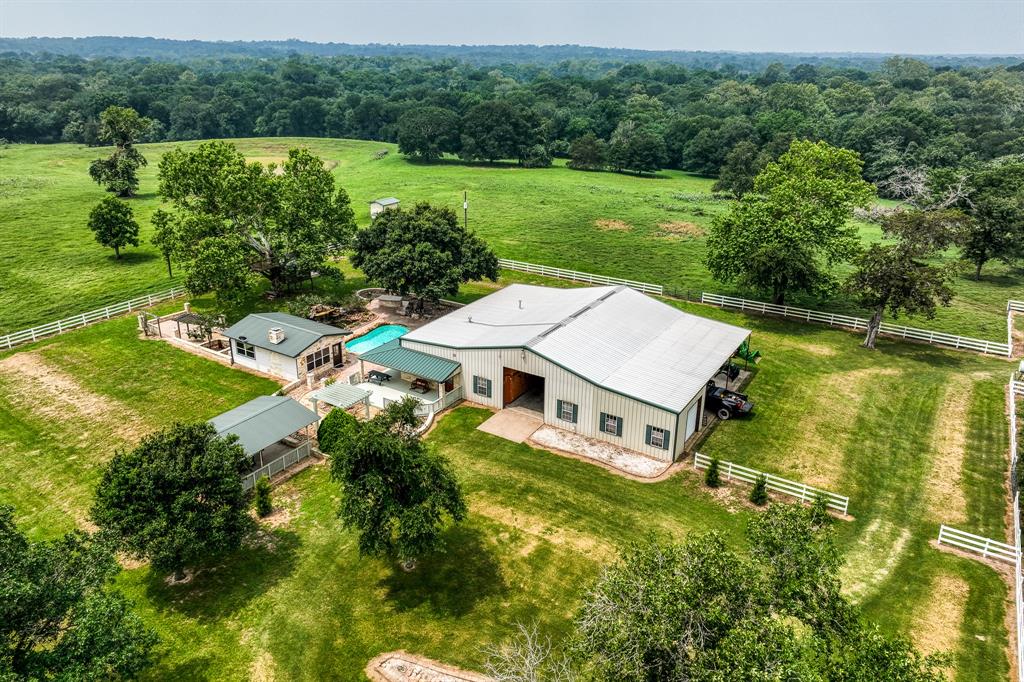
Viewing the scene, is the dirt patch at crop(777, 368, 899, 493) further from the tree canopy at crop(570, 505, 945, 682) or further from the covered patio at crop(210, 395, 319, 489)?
the covered patio at crop(210, 395, 319, 489)

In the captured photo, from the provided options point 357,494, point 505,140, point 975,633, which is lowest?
point 975,633

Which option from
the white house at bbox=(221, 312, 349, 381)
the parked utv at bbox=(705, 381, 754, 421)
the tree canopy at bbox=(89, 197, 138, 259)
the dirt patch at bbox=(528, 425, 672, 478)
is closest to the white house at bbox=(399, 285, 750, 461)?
the dirt patch at bbox=(528, 425, 672, 478)

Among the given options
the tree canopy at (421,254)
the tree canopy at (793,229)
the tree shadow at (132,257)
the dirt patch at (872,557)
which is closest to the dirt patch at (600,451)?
the dirt patch at (872,557)

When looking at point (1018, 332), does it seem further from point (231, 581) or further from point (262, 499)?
point (231, 581)

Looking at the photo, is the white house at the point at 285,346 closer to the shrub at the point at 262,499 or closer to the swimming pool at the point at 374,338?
the swimming pool at the point at 374,338

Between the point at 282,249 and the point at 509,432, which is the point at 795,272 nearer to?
the point at 509,432

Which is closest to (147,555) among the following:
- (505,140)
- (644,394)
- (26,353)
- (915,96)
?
(644,394)
